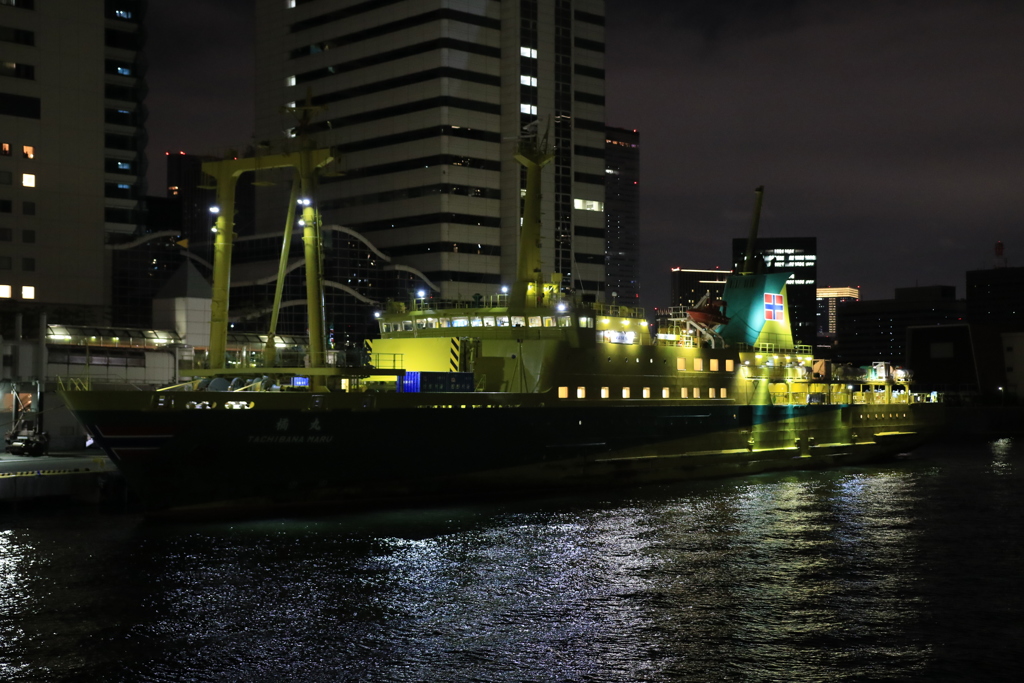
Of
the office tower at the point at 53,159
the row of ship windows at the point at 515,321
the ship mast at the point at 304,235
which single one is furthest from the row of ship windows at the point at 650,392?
the office tower at the point at 53,159

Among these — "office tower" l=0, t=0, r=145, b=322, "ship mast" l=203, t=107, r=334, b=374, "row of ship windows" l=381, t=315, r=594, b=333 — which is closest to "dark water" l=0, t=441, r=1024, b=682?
"ship mast" l=203, t=107, r=334, b=374

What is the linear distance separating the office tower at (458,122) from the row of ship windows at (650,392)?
46442mm

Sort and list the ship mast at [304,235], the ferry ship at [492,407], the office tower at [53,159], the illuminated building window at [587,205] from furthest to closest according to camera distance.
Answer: the illuminated building window at [587,205] → the office tower at [53,159] → the ship mast at [304,235] → the ferry ship at [492,407]

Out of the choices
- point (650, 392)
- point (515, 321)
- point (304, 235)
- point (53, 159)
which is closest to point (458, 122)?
point (53, 159)

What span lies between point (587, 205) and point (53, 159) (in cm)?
5287

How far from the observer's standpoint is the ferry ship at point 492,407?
1249 inches

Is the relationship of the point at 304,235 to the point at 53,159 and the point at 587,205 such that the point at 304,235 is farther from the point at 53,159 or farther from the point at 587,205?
the point at 587,205

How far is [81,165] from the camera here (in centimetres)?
7812

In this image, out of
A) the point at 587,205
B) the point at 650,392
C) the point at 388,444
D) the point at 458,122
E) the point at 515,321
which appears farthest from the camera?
the point at 587,205

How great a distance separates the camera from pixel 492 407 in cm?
3631

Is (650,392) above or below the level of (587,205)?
below

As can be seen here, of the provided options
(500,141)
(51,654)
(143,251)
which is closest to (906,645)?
(51,654)

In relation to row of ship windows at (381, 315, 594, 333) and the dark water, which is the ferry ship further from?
the dark water

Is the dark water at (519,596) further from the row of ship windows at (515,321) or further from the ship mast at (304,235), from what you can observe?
the row of ship windows at (515,321)
